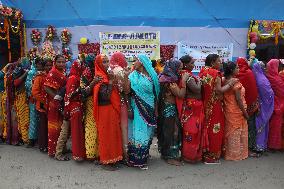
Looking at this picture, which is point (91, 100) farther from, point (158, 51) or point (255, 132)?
point (158, 51)

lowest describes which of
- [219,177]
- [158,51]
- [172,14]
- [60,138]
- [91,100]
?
[219,177]

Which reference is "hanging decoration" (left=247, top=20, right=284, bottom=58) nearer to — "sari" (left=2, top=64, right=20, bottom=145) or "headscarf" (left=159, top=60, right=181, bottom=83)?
"headscarf" (left=159, top=60, right=181, bottom=83)

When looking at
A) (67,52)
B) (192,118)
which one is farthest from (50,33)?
(192,118)

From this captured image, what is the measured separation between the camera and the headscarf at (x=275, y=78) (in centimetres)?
477

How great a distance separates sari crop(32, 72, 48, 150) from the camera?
4875mm

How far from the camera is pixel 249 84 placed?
15.0 feet

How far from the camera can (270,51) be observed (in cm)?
839

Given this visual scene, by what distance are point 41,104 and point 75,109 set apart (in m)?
0.75

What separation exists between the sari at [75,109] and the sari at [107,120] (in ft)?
1.15

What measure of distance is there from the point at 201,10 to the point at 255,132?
3.94 meters

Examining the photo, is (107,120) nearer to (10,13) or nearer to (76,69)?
(76,69)

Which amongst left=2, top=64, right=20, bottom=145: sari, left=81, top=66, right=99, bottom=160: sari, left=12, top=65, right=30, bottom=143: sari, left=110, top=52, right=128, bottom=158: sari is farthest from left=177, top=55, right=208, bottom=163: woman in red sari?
left=2, top=64, right=20, bottom=145: sari

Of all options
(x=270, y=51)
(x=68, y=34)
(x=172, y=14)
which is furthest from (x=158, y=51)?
(x=270, y=51)

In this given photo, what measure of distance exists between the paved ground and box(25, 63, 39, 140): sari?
576 millimetres
